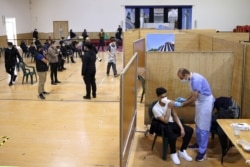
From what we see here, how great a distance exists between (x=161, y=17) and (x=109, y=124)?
→ 729 inches

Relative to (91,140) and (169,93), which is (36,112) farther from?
(169,93)

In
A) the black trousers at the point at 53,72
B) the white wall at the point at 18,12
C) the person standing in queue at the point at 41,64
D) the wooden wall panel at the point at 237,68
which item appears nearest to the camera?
the wooden wall panel at the point at 237,68

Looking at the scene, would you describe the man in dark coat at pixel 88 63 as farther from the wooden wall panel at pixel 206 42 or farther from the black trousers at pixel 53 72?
the wooden wall panel at pixel 206 42

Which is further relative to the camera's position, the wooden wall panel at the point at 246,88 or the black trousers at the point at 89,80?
the black trousers at the point at 89,80

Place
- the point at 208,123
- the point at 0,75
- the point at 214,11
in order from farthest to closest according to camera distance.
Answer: the point at 214,11, the point at 0,75, the point at 208,123

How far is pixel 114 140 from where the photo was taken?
18.2ft

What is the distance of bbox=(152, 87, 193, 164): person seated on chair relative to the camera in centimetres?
471

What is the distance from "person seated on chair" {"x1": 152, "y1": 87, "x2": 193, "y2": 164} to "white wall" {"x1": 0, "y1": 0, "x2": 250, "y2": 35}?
19419mm

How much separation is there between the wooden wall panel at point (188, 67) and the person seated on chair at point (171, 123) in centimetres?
88

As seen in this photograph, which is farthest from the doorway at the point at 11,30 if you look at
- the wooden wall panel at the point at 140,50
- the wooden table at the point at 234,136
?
the wooden table at the point at 234,136

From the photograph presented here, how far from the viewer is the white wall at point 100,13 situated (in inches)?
885

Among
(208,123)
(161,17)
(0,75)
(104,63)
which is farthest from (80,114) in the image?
(161,17)

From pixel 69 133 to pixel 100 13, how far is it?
61.5 feet

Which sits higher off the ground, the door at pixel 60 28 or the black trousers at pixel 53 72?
the door at pixel 60 28
